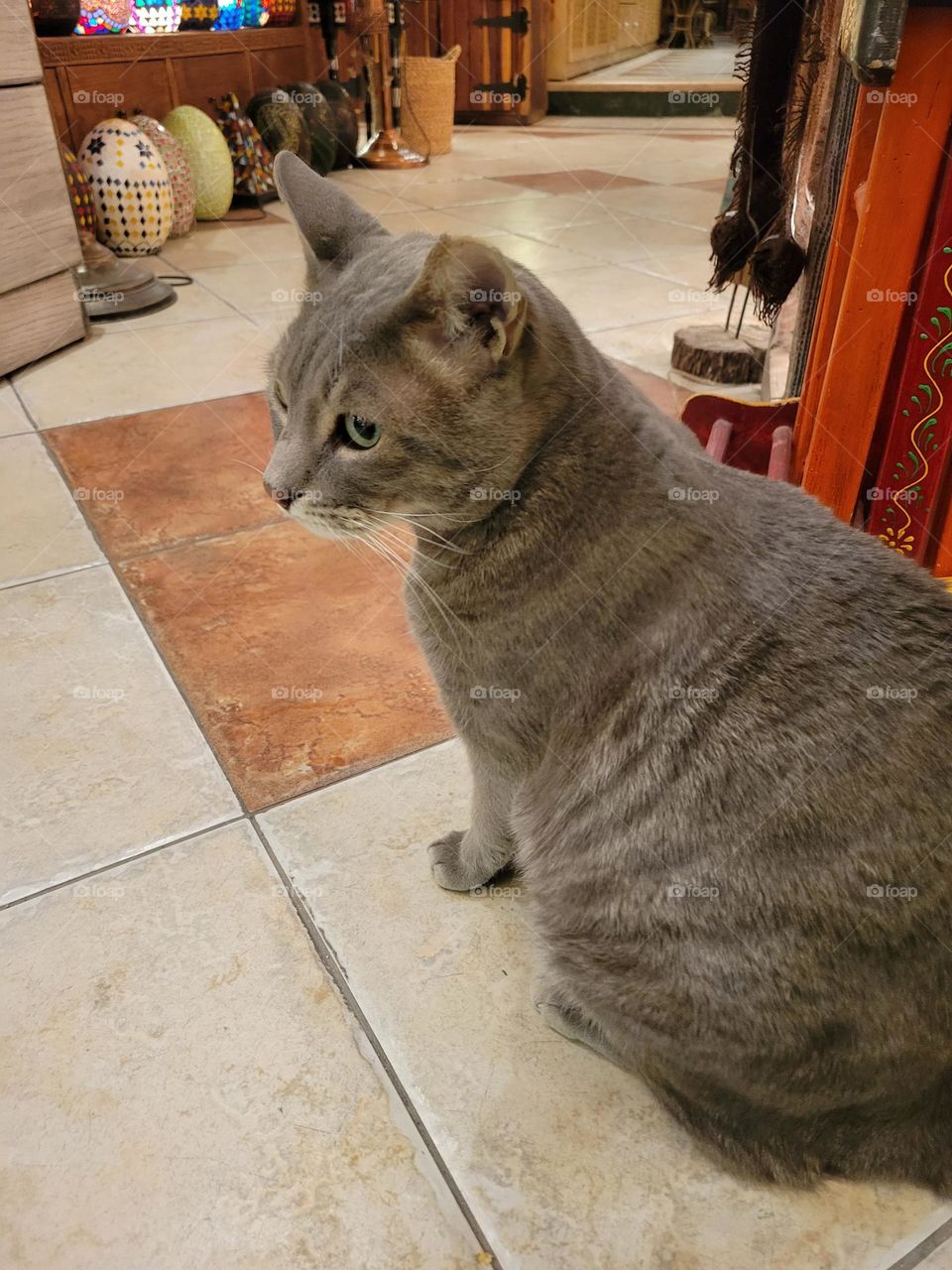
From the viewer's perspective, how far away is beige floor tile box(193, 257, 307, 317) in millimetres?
2996

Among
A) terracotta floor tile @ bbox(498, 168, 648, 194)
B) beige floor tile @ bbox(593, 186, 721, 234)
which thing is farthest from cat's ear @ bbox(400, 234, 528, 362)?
terracotta floor tile @ bbox(498, 168, 648, 194)

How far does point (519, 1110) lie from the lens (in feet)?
3.08

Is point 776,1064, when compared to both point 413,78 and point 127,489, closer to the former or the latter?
point 127,489

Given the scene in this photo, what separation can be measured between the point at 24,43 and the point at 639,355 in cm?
173

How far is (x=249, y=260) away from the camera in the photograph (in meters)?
3.43

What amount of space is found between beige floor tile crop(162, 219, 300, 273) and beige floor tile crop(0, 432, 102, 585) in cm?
153

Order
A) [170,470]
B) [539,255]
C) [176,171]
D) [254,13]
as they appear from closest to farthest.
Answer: [170,470] → [539,255] → [176,171] → [254,13]

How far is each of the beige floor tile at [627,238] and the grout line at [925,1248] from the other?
3.11 m

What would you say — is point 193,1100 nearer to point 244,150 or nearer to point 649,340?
point 649,340

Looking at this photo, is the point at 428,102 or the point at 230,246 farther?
the point at 428,102

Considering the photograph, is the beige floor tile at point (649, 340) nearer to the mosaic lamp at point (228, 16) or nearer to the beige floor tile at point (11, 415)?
the beige floor tile at point (11, 415)

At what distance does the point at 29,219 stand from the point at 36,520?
102cm

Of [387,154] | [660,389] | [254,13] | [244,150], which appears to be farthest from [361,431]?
[387,154]

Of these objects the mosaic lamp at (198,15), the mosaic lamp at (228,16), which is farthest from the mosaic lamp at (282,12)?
the mosaic lamp at (198,15)
